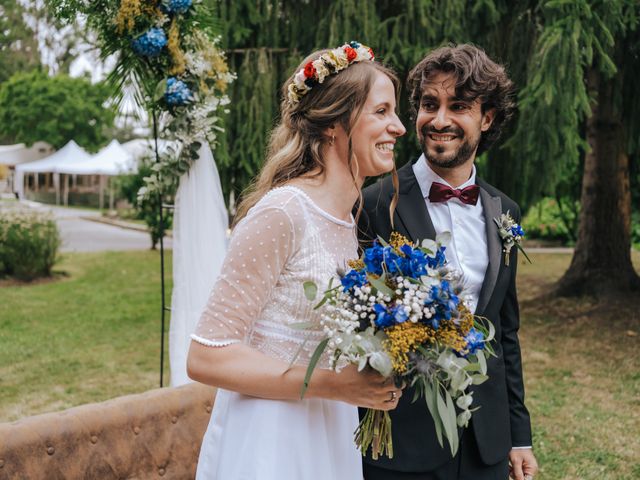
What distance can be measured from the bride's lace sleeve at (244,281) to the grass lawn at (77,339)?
4.78m

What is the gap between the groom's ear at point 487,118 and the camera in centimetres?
248

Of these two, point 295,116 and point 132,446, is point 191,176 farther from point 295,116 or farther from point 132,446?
point 295,116

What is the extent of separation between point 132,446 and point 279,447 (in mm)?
1258

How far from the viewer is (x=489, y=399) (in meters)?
2.25

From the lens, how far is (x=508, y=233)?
7.49ft

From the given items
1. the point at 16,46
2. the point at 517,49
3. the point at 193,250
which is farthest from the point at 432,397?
the point at 16,46

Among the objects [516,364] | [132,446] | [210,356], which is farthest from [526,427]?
[132,446]

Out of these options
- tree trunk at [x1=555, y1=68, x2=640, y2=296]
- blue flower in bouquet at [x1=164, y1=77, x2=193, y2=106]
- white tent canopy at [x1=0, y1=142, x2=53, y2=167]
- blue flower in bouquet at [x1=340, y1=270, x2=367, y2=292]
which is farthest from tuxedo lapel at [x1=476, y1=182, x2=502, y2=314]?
white tent canopy at [x1=0, y1=142, x2=53, y2=167]

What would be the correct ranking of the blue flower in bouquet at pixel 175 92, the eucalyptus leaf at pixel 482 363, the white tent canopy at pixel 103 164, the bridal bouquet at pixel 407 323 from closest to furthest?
the bridal bouquet at pixel 407 323, the eucalyptus leaf at pixel 482 363, the blue flower in bouquet at pixel 175 92, the white tent canopy at pixel 103 164

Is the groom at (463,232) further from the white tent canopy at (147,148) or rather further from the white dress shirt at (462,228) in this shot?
the white tent canopy at (147,148)

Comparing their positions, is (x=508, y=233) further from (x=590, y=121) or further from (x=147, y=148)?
(x=147, y=148)

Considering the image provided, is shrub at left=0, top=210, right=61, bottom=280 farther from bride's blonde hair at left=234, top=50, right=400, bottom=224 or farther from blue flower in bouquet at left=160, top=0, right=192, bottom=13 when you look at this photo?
bride's blonde hair at left=234, top=50, right=400, bottom=224

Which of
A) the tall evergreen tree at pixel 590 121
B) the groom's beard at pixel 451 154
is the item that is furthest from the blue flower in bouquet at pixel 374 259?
the tall evergreen tree at pixel 590 121

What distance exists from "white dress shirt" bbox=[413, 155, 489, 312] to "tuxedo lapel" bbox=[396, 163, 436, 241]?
0.07m
